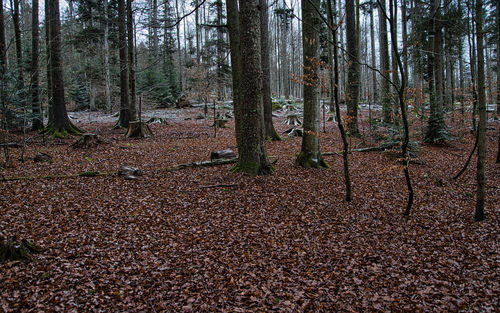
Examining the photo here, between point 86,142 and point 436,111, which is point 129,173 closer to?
point 86,142

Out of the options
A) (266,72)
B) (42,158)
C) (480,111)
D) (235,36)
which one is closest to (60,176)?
(42,158)

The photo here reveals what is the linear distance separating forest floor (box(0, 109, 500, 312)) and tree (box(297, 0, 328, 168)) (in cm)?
51

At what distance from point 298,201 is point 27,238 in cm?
488

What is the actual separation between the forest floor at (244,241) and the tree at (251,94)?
0.53 m

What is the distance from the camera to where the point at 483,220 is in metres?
5.79

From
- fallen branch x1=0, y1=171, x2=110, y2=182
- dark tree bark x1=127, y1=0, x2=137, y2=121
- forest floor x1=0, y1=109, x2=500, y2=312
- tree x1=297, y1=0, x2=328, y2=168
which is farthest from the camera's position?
dark tree bark x1=127, y1=0, x2=137, y2=121

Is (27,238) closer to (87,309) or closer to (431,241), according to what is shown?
(87,309)

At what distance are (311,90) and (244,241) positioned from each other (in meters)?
4.93

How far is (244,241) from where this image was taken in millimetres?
5102

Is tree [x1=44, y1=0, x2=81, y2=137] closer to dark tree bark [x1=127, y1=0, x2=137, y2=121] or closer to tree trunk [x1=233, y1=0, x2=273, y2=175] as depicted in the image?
dark tree bark [x1=127, y1=0, x2=137, y2=121]

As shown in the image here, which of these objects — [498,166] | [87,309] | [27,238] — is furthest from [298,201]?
[498,166]

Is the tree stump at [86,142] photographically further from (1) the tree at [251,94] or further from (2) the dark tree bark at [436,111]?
(2) the dark tree bark at [436,111]

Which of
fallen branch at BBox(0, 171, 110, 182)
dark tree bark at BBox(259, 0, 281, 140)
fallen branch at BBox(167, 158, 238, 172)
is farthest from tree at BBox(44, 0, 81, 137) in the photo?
dark tree bark at BBox(259, 0, 281, 140)

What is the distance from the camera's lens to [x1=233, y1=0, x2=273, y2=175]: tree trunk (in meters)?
7.40
